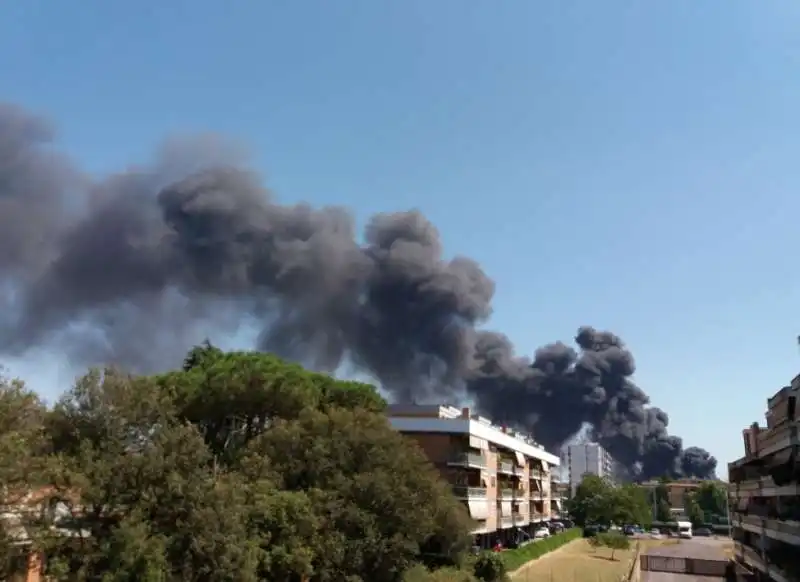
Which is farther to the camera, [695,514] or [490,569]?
[695,514]

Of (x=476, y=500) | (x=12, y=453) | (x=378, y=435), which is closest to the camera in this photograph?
(x=12, y=453)

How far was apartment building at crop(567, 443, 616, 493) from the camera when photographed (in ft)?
598

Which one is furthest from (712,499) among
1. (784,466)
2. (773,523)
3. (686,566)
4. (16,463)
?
(16,463)

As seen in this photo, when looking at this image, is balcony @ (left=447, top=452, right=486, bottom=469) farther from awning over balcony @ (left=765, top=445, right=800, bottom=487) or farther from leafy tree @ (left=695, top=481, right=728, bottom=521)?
leafy tree @ (left=695, top=481, right=728, bottom=521)

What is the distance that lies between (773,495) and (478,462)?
804 inches

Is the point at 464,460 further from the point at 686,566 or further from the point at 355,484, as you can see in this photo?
the point at 355,484

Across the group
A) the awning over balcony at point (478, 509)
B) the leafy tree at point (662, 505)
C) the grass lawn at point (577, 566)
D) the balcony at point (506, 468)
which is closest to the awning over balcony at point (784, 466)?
the grass lawn at point (577, 566)

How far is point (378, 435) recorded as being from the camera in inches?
1357

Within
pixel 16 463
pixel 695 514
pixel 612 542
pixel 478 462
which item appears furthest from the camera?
pixel 695 514

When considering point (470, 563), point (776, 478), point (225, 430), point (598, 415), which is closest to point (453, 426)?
point (470, 563)

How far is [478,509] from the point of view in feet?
177

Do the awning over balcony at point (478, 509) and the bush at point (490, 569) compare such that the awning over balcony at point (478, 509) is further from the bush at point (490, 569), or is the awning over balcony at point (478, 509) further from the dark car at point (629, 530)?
the dark car at point (629, 530)

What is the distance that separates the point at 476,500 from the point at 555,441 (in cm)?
11332

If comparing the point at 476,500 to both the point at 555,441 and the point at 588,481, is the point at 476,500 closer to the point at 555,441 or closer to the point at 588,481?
the point at 588,481
